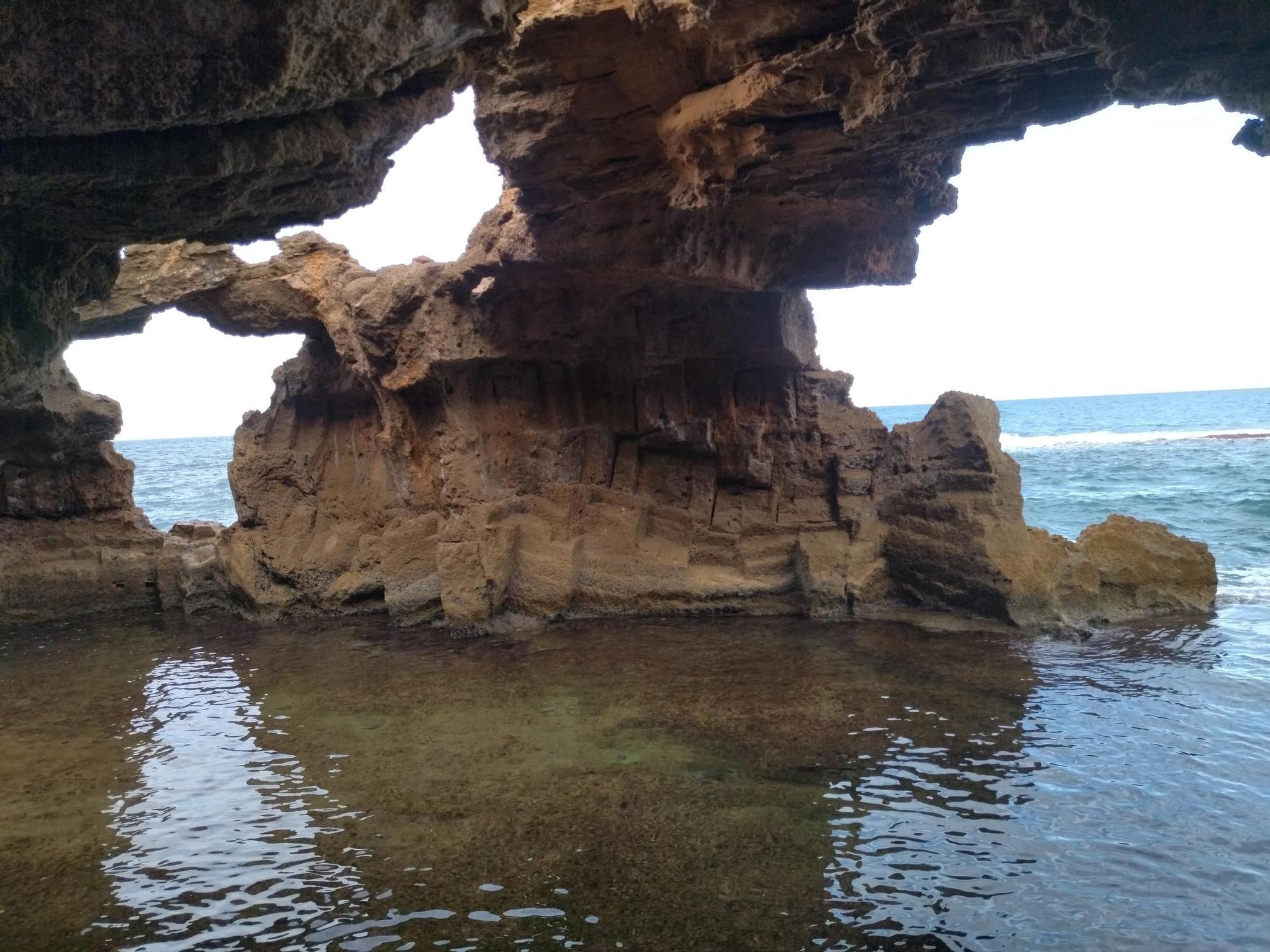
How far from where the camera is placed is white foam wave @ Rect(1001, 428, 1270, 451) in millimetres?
46594

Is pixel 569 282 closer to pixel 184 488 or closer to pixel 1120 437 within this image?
pixel 184 488

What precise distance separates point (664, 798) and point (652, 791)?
0.14 meters

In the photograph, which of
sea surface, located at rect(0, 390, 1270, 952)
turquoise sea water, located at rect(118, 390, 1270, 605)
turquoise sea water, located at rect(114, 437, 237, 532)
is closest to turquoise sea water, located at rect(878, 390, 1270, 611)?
turquoise sea water, located at rect(118, 390, 1270, 605)

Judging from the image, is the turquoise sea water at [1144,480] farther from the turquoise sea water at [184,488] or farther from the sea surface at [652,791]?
the sea surface at [652,791]

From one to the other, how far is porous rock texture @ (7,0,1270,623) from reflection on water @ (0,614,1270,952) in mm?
1610

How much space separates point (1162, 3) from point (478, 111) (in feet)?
17.4

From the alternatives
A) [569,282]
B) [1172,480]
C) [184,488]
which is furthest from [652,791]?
[184,488]

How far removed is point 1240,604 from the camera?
10039mm

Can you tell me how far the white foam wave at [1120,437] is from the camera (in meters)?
46.6

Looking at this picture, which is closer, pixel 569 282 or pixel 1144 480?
pixel 569 282

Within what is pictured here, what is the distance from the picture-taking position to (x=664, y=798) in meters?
5.61

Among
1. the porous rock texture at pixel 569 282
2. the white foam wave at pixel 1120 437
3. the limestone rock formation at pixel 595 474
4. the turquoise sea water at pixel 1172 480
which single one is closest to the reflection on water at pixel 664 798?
the limestone rock formation at pixel 595 474

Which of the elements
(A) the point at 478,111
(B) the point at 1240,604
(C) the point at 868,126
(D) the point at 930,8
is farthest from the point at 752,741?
(B) the point at 1240,604

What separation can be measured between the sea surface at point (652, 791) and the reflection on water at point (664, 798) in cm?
2
